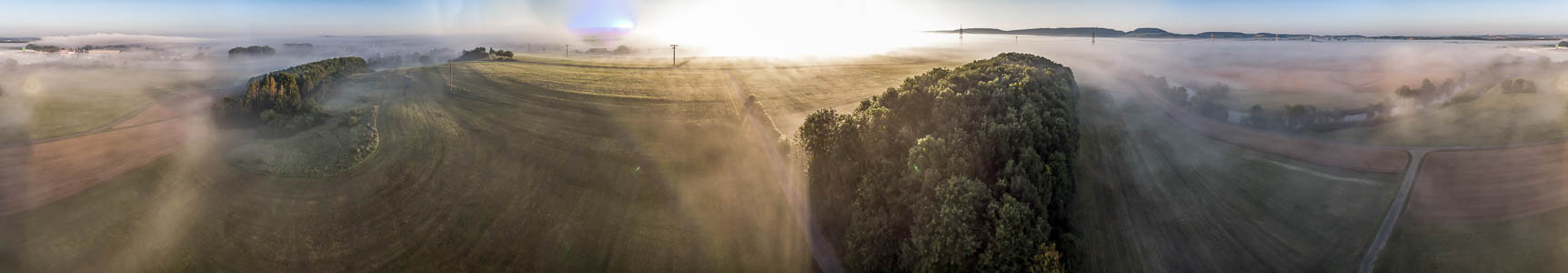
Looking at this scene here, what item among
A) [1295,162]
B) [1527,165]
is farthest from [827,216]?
[1527,165]

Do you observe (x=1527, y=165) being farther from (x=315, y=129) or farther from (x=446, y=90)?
(x=446, y=90)

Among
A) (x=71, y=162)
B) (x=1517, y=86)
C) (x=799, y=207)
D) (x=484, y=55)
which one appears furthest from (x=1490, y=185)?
(x=484, y=55)

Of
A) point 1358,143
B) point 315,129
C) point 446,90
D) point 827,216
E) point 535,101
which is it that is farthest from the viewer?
point 446,90

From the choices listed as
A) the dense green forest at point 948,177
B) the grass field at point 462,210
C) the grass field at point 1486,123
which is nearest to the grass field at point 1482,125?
the grass field at point 1486,123

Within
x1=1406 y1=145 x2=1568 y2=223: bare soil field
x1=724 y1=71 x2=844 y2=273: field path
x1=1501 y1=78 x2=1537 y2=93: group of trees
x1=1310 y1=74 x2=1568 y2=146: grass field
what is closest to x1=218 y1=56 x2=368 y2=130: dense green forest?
x1=724 y1=71 x2=844 y2=273: field path

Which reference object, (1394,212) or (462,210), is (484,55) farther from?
(1394,212)

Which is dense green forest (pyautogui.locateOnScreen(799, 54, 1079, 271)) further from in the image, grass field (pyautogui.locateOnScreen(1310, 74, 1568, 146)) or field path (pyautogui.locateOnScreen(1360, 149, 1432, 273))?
grass field (pyautogui.locateOnScreen(1310, 74, 1568, 146))

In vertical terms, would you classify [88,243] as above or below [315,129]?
below
